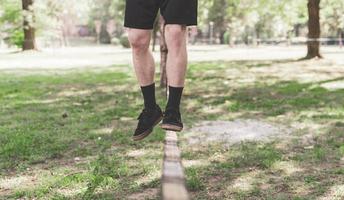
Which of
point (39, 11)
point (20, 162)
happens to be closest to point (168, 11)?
point (20, 162)

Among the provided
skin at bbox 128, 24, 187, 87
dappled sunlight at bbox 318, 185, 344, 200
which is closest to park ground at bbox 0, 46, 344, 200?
dappled sunlight at bbox 318, 185, 344, 200

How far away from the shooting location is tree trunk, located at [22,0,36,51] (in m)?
35.7

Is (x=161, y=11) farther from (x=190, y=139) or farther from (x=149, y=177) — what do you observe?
(x=190, y=139)

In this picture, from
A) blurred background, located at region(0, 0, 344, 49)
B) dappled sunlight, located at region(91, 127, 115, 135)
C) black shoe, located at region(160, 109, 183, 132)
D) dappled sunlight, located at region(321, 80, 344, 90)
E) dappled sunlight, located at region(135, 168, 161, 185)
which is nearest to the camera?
black shoe, located at region(160, 109, 183, 132)

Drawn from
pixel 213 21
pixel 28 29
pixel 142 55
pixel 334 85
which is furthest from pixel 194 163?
pixel 213 21

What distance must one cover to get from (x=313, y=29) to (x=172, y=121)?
22051 mm

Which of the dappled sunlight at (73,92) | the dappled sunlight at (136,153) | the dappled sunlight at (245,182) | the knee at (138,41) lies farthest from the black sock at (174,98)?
the dappled sunlight at (73,92)

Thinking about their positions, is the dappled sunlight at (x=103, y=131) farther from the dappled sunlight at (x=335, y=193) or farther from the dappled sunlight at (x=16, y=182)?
the dappled sunlight at (x=335, y=193)

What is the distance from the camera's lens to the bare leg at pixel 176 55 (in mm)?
3889

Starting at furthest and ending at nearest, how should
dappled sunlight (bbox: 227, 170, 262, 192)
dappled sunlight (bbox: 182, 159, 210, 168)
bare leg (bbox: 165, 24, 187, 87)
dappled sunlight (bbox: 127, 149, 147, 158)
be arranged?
1. dappled sunlight (bbox: 127, 149, 147, 158)
2. dappled sunlight (bbox: 182, 159, 210, 168)
3. dappled sunlight (bbox: 227, 170, 262, 192)
4. bare leg (bbox: 165, 24, 187, 87)

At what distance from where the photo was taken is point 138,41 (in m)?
4.18

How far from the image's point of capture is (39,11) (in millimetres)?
36125

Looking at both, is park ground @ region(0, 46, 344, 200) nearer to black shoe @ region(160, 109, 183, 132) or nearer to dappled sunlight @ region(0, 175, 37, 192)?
dappled sunlight @ region(0, 175, 37, 192)

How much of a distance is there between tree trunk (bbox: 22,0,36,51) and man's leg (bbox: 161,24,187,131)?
33.6 m
